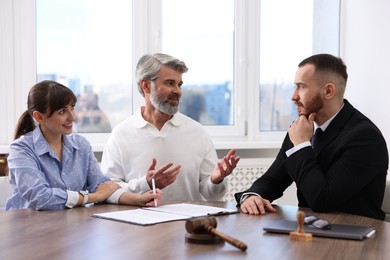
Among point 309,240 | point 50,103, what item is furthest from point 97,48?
point 309,240

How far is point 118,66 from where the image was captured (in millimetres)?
4477

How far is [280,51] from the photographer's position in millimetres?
4711

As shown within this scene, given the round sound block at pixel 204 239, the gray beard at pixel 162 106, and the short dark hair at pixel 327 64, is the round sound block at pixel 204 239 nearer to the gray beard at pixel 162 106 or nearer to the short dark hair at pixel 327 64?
the short dark hair at pixel 327 64

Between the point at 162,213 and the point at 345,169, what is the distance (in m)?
0.74

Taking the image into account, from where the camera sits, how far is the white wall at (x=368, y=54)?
3996 millimetres

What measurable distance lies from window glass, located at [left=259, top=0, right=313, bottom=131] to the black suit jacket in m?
2.22

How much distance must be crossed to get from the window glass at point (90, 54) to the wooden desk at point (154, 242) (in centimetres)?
233

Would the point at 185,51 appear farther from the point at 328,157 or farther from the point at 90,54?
the point at 328,157

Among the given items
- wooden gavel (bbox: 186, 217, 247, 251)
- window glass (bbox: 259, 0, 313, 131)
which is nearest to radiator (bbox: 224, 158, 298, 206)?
window glass (bbox: 259, 0, 313, 131)

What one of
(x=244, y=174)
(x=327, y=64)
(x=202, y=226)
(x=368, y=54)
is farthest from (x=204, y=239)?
(x=368, y=54)

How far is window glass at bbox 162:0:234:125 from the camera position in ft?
14.9

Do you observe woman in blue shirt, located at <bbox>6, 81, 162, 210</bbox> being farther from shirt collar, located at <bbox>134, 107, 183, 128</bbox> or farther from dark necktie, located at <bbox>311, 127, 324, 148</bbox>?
dark necktie, located at <bbox>311, 127, 324, 148</bbox>

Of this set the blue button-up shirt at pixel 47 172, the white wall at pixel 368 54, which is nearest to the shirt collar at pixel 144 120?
the blue button-up shirt at pixel 47 172

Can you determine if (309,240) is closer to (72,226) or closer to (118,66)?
(72,226)
